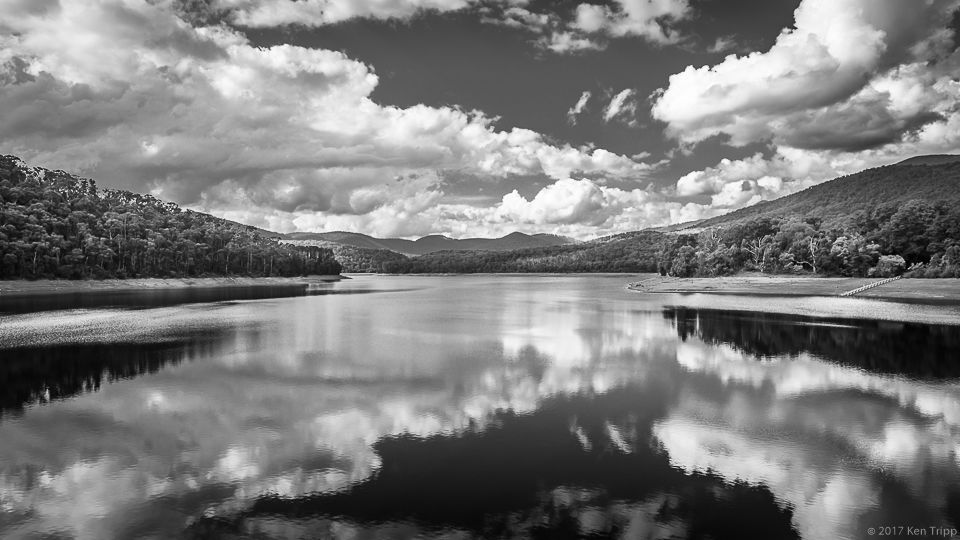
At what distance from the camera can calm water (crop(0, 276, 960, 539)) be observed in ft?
31.0

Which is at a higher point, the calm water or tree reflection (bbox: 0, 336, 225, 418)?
tree reflection (bbox: 0, 336, 225, 418)

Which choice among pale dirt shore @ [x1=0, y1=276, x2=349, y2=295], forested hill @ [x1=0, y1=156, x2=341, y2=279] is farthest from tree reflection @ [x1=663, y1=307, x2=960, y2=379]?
forested hill @ [x1=0, y1=156, x2=341, y2=279]

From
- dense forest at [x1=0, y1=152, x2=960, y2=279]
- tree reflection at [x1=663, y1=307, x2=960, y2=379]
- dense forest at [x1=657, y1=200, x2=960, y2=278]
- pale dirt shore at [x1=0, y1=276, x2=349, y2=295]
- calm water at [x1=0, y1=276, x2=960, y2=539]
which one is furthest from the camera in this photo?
dense forest at [x1=0, y1=152, x2=960, y2=279]

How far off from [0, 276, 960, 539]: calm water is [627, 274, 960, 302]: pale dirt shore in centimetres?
4065

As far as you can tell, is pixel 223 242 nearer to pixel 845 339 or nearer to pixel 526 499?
pixel 845 339

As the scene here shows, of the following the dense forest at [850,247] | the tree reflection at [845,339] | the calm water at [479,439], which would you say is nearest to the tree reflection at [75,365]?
the calm water at [479,439]

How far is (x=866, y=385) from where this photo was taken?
19.0m

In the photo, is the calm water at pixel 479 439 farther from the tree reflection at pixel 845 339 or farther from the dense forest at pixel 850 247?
the dense forest at pixel 850 247

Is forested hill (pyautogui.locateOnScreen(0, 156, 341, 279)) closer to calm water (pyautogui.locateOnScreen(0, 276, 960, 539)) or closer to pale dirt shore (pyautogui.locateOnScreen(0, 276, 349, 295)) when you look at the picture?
pale dirt shore (pyautogui.locateOnScreen(0, 276, 349, 295))

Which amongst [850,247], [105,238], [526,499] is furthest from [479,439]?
[105,238]

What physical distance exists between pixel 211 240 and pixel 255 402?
13359 cm

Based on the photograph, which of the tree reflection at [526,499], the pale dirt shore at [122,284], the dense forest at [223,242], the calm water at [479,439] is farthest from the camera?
the dense forest at [223,242]

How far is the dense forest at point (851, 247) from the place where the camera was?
261 ft

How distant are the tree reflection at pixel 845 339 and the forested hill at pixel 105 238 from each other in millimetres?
97136
